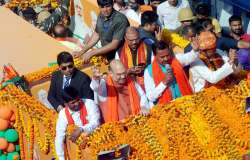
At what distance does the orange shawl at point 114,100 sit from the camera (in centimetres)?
993

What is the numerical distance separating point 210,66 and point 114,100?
1.22 meters

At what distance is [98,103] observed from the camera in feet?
32.9

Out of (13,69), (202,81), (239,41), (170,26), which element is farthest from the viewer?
(170,26)

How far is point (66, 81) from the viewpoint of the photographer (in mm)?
10414

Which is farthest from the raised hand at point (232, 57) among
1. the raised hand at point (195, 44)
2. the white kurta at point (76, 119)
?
the white kurta at point (76, 119)

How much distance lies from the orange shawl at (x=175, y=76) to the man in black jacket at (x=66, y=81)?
910 millimetres

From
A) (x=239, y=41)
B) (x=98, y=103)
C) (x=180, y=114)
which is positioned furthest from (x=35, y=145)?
(x=239, y=41)

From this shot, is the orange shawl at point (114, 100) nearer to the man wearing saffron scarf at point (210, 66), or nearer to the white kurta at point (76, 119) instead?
the white kurta at point (76, 119)

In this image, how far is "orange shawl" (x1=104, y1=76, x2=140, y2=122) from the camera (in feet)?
32.6

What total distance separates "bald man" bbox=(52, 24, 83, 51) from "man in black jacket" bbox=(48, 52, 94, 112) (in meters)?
2.46

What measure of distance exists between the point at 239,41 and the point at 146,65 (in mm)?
1317

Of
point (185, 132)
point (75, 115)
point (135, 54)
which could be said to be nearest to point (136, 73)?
point (135, 54)

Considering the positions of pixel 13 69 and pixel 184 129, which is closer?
pixel 184 129

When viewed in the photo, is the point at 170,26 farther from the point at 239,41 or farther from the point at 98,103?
the point at 98,103
